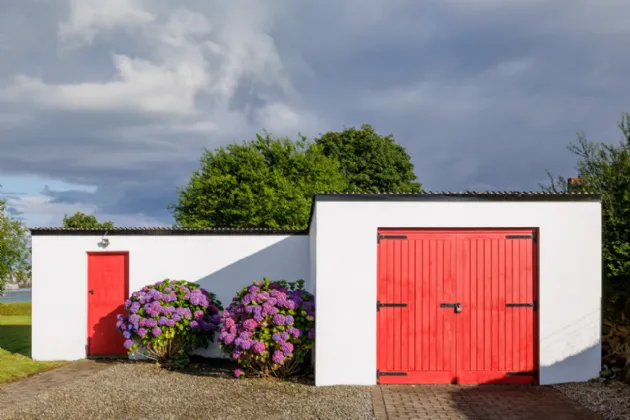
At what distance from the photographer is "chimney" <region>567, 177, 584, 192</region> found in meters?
14.1

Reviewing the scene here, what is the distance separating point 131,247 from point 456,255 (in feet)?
21.5

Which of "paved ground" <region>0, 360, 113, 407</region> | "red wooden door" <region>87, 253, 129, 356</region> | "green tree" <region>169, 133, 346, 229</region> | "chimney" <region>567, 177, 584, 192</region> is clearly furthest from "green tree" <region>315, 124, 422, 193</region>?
"paved ground" <region>0, 360, 113, 407</region>

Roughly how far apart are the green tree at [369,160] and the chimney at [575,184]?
17084mm

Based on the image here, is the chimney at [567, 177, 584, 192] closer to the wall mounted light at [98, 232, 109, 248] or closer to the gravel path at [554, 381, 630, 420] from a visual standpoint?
the gravel path at [554, 381, 630, 420]

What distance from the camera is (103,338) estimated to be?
1195cm

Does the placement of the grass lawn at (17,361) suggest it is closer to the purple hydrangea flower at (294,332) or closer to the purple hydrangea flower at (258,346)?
the purple hydrangea flower at (258,346)

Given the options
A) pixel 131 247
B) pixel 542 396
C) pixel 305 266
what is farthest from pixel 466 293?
pixel 131 247

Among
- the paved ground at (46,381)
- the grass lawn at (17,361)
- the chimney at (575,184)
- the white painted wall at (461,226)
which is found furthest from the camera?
the chimney at (575,184)

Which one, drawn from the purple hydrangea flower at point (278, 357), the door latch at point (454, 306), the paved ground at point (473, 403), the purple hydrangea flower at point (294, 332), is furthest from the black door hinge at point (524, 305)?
the purple hydrangea flower at point (278, 357)

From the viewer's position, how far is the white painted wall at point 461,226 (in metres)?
8.73

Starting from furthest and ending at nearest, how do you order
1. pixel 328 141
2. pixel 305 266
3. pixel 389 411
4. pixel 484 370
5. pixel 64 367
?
pixel 328 141, pixel 305 266, pixel 64 367, pixel 484 370, pixel 389 411

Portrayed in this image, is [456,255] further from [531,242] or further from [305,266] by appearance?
[305,266]

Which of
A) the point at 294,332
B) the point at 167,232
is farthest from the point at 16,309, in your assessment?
the point at 294,332

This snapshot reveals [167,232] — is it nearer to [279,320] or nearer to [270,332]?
[270,332]
